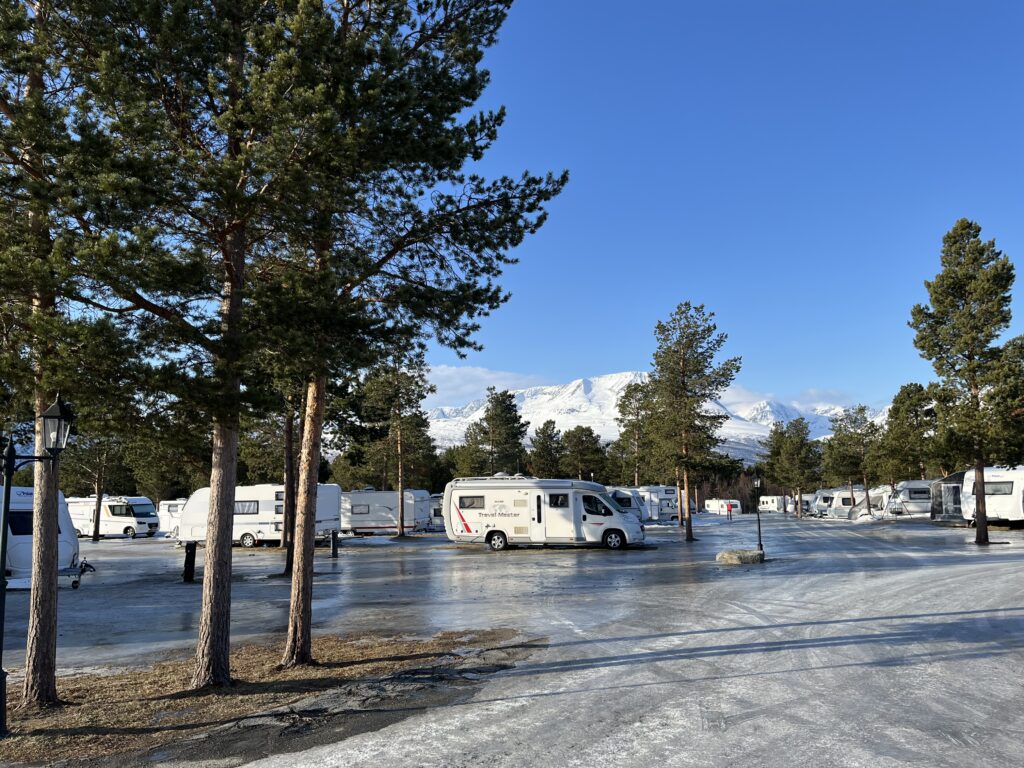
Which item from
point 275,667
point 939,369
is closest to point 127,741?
point 275,667

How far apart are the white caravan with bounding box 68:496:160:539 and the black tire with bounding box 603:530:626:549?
34174mm

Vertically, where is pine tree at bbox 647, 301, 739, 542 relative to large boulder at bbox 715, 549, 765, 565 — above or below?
above

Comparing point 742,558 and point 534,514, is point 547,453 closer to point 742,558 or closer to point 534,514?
point 534,514

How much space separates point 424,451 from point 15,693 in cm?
3306

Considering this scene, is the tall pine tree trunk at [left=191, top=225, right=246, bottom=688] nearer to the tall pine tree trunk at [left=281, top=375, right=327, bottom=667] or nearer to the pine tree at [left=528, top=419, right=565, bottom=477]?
the tall pine tree trunk at [left=281, top=375, right=327, bottom=667]

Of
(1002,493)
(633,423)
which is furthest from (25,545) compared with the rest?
(633,423)

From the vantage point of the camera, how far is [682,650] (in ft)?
29.2

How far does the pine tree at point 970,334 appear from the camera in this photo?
23531 millimetres

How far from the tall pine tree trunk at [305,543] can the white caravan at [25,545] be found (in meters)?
11.1

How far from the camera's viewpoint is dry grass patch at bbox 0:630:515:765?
5.96 meters

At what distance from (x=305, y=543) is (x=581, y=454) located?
59447 mm

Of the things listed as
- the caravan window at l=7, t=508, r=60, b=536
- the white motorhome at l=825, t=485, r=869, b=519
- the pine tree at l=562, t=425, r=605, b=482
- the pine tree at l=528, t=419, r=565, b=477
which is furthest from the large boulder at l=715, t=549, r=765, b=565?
the pine tree at l=562, t=425, r=605, b=482

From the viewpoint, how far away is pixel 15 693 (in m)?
7.70

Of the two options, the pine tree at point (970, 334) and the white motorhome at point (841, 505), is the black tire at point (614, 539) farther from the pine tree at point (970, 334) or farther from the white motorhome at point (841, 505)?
the white motorhome at point (841, 505)
